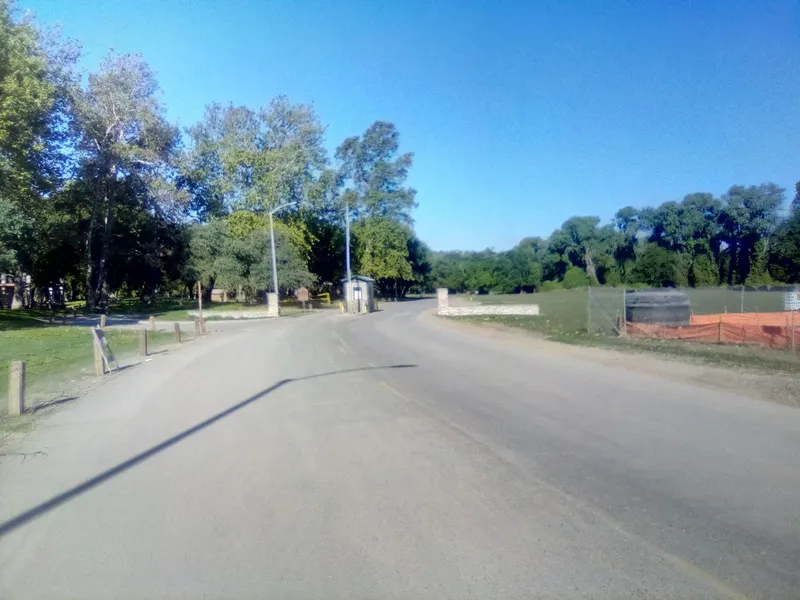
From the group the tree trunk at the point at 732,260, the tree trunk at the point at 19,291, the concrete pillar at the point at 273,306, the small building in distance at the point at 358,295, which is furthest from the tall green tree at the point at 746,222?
the tree trunk at the point at 19,291

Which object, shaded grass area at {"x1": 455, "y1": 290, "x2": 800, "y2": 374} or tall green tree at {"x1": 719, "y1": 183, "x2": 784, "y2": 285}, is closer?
shaded grass area at {"x1": 455, "y1": 290, "x2": 800, "y2": 374}

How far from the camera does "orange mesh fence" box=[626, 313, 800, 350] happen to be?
19.1m

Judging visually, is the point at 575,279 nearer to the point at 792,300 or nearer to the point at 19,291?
the point at 792,300

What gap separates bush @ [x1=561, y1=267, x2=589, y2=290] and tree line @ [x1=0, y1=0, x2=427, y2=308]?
18.4m

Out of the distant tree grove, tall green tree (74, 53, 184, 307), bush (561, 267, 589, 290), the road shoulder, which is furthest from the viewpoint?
bush (561, 267, 589, 290)

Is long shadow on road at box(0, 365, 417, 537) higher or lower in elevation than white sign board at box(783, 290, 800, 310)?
lower

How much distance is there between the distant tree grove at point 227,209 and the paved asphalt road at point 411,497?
94.3 ft

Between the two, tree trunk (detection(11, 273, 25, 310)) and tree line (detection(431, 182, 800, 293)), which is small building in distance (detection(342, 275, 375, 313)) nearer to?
tree line (detection(431, 182, 800, 293))

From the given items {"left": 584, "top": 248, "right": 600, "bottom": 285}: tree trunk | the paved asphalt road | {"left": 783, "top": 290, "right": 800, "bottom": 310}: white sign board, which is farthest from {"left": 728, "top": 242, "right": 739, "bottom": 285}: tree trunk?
the paved asphalt road

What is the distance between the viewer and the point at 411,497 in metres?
6.48

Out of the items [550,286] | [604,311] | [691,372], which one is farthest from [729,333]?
[550,286]

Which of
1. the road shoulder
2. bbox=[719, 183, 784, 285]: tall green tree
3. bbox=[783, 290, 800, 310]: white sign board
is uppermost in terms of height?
bbox=[719, 183, 784, 285]: tall green tree

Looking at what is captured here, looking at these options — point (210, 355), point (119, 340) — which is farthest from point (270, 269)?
point (210, 355)

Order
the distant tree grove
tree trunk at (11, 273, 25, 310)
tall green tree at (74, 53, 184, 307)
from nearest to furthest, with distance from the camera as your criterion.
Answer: the distant tree grove → tall green tree at (74, 53, 184, 307) → tree trunk at (11, 273, 25, 310)
